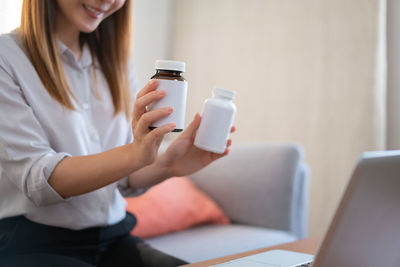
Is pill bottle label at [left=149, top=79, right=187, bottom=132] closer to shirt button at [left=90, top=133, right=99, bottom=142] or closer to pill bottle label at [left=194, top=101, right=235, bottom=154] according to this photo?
pill bottle label at [left=194, top=101, right=235, bottom=154]

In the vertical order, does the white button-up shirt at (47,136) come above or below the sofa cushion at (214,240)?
above

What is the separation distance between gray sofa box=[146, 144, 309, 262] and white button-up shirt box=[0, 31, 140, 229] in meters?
0.64

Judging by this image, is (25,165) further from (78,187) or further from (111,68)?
(111,68)

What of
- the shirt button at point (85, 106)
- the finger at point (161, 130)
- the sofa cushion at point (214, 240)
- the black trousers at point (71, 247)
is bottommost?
the sofa cushion at point (214, 240)

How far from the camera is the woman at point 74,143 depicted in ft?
2.64

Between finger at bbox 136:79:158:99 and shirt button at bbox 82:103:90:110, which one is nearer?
finger at bbox 136:79:158:99

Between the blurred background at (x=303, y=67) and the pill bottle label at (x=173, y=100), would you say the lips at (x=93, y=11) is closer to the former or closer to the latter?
the pill bottle label at (x=173, y=100)

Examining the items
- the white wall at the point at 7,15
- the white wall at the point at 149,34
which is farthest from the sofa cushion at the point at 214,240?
the white wall at the point at 149,34

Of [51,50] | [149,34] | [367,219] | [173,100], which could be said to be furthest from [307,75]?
[367,219]

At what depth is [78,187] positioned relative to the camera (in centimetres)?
83

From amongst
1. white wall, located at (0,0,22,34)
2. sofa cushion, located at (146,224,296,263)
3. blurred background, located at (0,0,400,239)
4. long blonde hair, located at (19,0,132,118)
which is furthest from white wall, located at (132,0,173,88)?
long blonde hair, located at (19,0,132,118)

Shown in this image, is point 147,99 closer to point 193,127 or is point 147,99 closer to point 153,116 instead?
point 153,116

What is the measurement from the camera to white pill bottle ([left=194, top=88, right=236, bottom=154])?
2.35 ft

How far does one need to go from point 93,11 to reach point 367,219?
0.76 meters
